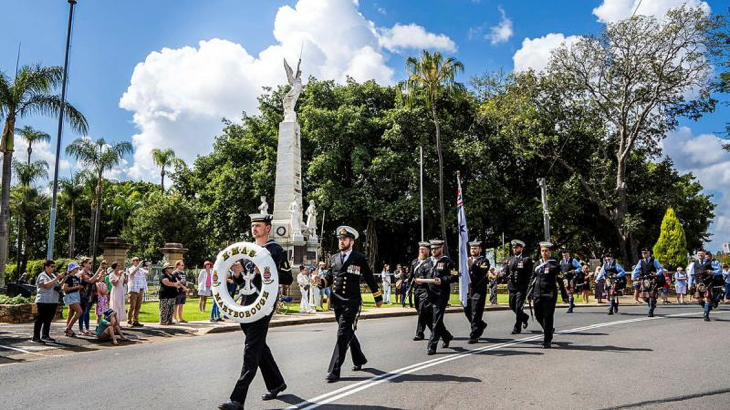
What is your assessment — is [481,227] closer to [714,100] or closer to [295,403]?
[714,100]

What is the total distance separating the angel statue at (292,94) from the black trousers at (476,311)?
18422 millimetres

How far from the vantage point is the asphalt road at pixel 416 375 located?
606 cm

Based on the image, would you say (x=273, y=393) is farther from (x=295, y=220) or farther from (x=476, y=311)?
(x=295, y=220)

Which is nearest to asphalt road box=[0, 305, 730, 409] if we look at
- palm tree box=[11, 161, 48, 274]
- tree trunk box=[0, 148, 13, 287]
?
tree trunk box=[0, 148, 13, 287]

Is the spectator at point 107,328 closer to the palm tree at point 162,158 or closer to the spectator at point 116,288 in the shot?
the spectator at point 116,288

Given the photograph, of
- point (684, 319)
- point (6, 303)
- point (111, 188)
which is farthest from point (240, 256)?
point (111, 188)

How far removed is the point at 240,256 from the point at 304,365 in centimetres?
319

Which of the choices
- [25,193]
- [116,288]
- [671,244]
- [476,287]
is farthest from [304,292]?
[25,193]

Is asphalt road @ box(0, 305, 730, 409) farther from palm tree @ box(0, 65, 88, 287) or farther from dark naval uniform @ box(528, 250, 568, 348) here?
palm tree @ box(0, 65, 88, 287)

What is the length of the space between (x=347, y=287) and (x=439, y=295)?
2606 mm

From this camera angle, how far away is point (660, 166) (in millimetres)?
36281

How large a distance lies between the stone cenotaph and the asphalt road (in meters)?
14.2

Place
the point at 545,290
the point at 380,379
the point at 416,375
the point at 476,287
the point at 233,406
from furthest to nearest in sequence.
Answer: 1. the point at 476,287
2. the point at 545,290
3. the point at 416,375
4. the point at 380,379
5. the point at 233,406

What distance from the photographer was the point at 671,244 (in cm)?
3297
